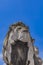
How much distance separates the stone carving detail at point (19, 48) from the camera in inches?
206

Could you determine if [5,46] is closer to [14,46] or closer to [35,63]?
[14,46]

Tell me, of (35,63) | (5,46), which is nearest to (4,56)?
(5,46)

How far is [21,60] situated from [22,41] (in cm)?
30

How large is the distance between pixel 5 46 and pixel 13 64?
1.25 ft

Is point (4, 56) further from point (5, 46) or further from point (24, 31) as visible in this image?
point (24, 31)

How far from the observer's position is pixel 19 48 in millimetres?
5359

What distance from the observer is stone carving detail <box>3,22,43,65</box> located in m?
5.24

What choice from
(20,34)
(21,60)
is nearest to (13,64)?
(21,60)

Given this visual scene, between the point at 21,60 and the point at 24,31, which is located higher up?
the point at 24,31

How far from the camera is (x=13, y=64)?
5.20m

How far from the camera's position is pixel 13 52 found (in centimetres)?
529

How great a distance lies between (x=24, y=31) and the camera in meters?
5.44

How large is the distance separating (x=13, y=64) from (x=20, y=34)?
1.64 ft

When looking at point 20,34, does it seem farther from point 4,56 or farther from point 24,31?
point 4,56
